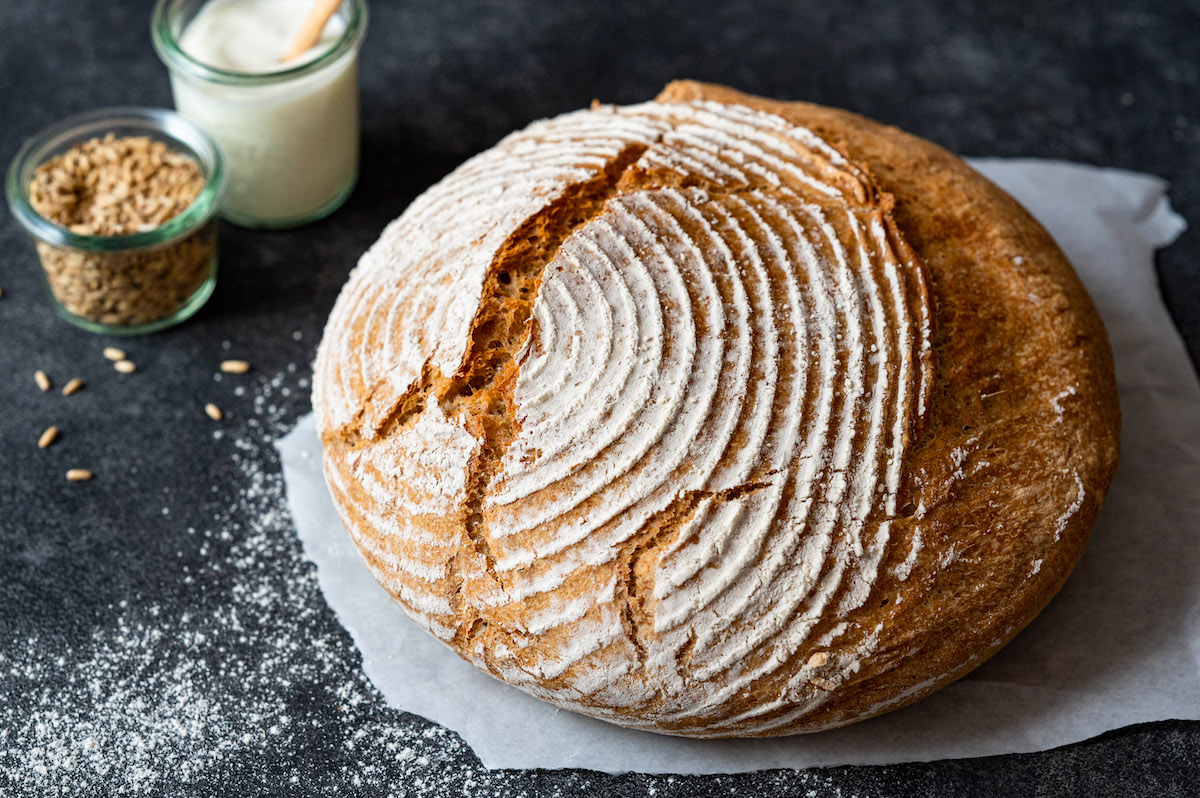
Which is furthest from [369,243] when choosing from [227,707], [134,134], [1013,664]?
[1013,664]

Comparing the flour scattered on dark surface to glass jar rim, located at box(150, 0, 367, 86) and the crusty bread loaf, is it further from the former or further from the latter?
glass jar rim, located at box(150, 0, 367, 86)

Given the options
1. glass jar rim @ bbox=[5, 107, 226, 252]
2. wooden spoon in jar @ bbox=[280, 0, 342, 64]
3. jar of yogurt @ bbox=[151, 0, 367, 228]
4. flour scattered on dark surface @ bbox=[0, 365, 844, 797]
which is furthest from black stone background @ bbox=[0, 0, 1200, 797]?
wooden spoon in jar @ bbox=[280, 0, 342, 64]

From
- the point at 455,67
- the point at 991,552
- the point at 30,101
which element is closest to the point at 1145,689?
the point at 991,552

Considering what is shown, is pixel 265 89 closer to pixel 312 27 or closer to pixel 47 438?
pixel 312 27

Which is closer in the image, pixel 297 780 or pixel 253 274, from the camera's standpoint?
pixel 297 780

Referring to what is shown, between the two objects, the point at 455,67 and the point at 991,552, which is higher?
the point at 991,552

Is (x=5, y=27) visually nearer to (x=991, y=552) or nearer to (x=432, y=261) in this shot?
(x=432, y=261)
